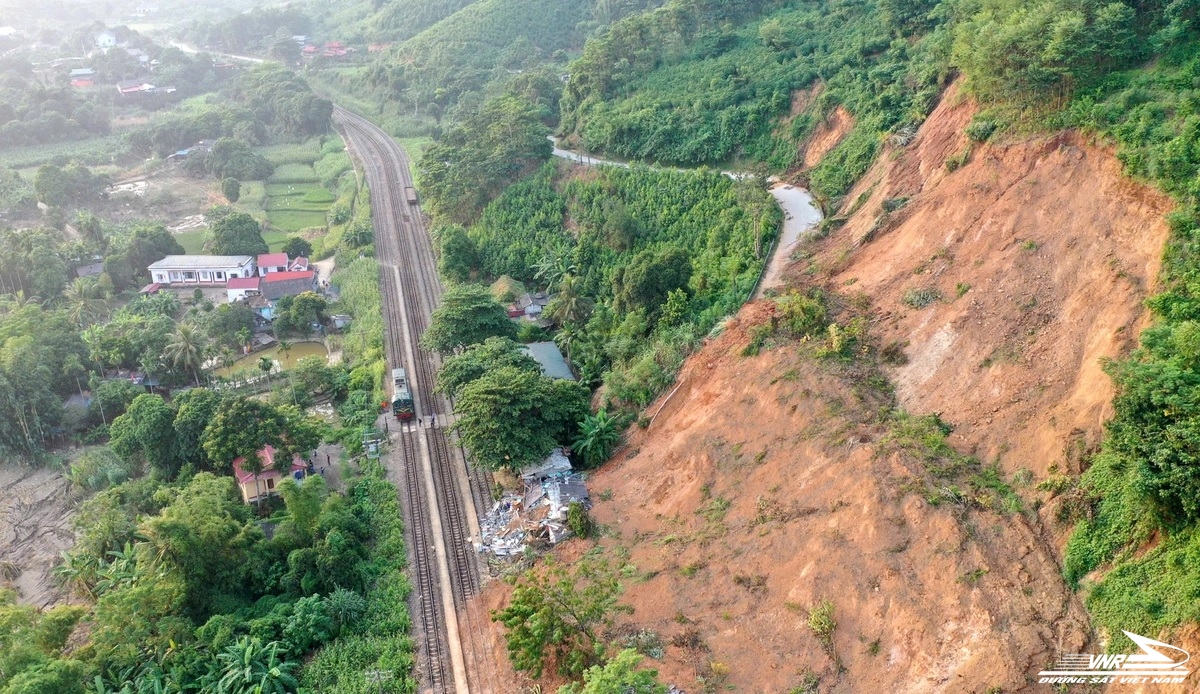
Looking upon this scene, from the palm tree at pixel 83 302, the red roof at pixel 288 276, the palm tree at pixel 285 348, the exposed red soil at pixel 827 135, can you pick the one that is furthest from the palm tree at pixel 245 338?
the exposed red soil at pixel 827 135

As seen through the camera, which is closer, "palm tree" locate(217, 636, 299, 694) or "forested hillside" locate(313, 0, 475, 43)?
"palm tree" locate(217, 636, 299, 694)

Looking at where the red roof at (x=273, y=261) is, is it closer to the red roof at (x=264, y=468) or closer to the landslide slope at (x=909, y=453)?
the red roof at (x=264, y=468)

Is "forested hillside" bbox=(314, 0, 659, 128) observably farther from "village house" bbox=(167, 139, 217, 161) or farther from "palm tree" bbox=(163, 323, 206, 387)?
"palm tree" bbox=(163, 323, 206, 387)

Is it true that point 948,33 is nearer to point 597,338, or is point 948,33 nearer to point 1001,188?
point 1001,188

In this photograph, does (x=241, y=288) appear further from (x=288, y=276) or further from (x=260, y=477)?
(x=260, y=477)

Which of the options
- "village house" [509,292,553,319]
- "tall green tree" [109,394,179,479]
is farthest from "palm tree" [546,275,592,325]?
"tall green tree" [109,394,179,479]
